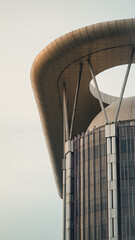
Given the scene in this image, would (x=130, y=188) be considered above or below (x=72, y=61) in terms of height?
below

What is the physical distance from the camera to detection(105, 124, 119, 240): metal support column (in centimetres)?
4366

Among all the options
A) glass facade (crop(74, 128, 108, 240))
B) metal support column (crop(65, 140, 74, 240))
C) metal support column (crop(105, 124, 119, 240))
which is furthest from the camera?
metal support column (crop(65, 140, 74, 240))

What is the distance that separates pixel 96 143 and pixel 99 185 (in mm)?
4949

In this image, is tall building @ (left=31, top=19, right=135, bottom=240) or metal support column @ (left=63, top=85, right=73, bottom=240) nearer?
tall building @ (left=31, top=19, right=135, bottom=240)

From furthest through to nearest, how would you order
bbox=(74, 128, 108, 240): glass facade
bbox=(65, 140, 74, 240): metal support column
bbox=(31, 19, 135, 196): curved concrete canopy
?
bbox=(65, 140, 74, 240): metal support column < bbox=(31, 19, 135, 196): curved concrete canopy < bbox=(74, 128, 108, 240): glass facade

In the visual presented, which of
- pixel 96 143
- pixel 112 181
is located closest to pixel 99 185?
pixel 112 181

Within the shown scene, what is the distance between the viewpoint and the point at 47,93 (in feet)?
190

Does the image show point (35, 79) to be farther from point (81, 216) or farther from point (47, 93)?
point (81, 216)

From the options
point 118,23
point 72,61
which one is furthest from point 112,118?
point 118,23

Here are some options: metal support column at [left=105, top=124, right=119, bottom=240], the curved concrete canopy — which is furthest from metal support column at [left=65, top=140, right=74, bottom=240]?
the curved concrete canopy

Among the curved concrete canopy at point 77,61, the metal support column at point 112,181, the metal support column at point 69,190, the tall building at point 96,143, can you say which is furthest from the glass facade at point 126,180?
the curved concrete canopy at point 77,61

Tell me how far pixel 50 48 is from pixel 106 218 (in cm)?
2032

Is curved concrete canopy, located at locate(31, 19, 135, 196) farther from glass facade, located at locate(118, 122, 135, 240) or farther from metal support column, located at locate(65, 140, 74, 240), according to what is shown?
glass facade, located at locate(118, 122, 135, 240)

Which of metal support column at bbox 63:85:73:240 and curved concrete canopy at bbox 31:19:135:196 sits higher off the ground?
curved concrete canopy at bbox 31:19:135:196
